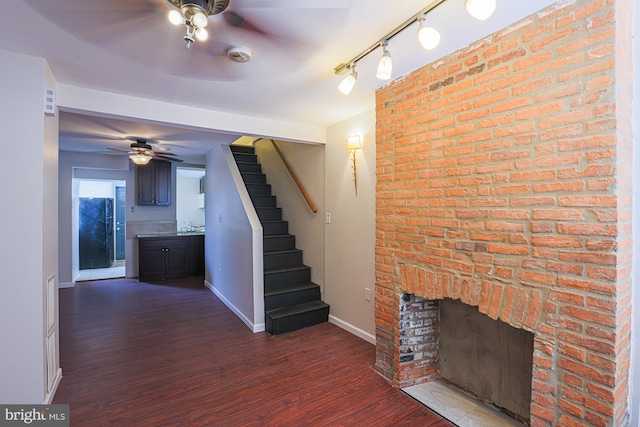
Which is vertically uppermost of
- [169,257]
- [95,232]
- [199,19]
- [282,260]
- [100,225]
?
[199,19]

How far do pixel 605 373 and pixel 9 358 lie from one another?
3.34 meters

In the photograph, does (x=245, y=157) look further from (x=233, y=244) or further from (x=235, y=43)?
(x=235, y=43)

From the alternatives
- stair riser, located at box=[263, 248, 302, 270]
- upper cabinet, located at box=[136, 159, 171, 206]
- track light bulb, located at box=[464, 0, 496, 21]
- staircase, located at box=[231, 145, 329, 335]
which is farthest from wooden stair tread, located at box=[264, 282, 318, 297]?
upper cabinet, located at box=[136, 159, 171, 206]

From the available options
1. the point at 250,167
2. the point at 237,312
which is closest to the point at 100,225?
the point at 250,167

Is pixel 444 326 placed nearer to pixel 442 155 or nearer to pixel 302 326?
pixel 442 155

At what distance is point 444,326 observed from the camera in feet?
7.87

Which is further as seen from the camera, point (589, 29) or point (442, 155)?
point (442, 155)

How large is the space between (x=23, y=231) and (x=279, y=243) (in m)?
2.79

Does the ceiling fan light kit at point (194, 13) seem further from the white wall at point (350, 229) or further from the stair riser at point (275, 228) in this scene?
the stair riser at point (275, 228)

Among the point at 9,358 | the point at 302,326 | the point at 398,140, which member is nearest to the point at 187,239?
the point at 302,326

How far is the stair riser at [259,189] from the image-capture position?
16.6ft

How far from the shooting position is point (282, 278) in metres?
3.80

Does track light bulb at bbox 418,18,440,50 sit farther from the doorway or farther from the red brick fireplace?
the doorway

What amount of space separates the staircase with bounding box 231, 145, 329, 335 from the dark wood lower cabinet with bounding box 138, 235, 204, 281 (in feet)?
7.02
